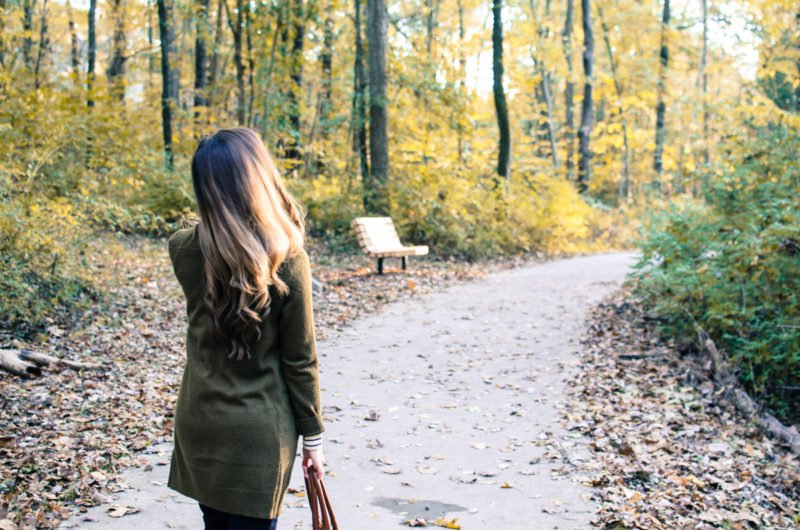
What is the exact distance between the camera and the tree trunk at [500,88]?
20094 mm

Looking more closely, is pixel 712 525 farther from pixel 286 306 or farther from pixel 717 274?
pixel 717 274

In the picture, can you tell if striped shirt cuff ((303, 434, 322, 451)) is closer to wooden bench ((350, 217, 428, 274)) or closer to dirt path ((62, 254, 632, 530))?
dirt path ((62, 254, 632, 530))

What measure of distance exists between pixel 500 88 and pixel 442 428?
15.5 metres

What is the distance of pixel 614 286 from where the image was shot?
14219 mm

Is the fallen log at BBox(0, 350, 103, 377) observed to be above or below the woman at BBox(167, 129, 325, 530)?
below

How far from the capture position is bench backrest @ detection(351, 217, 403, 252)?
14.0 metres

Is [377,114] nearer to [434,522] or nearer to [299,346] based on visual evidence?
[434,522]

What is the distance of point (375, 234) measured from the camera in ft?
47.5

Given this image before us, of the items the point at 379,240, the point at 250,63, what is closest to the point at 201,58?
the point at 250,63

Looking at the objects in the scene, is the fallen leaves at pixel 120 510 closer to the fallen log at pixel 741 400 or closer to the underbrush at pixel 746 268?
the fallen log at pixel 741 400

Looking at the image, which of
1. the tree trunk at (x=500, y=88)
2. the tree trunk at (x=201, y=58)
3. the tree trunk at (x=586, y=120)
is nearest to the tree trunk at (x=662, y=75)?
the tree trunk at (x=586, y=120)

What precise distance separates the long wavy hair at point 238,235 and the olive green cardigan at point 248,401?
Answer: 6 centimetres

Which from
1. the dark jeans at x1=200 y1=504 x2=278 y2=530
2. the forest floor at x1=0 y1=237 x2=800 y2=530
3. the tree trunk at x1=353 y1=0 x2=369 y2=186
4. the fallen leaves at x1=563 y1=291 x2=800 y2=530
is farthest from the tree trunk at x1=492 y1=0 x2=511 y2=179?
the dark jeans at x1=200 y1=504 x2=278 y2=530

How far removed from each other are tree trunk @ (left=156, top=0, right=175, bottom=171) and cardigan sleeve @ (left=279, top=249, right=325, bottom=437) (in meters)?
15.4
